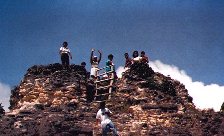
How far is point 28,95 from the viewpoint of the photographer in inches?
738

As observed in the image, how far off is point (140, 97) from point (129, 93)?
2.06 feet

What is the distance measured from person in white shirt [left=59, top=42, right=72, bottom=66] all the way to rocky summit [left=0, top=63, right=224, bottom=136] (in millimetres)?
544

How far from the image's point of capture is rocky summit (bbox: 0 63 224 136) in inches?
607

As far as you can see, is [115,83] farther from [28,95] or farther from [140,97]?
[28,95]

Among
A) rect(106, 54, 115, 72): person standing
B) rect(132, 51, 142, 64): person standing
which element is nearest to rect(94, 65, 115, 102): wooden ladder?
Result: rect(106, 54, 115, 72): person standing

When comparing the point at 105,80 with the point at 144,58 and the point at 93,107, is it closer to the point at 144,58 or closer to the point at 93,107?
the point at 93,107

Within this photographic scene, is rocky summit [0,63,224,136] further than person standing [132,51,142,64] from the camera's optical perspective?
No

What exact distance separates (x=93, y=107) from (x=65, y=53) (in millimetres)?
3738

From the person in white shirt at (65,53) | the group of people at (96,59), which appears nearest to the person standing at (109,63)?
the group of people at (96,59)

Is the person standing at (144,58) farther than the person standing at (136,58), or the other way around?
the person standing at (144,58)

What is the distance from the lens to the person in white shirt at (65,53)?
19938 millimetres

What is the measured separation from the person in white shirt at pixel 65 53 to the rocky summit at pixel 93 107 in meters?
0.54

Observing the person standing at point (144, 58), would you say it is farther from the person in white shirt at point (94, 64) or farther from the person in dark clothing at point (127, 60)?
the person in white shirt at point (94, 64)

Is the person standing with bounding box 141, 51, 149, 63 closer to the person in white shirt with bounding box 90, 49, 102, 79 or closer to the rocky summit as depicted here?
the rocky summit
